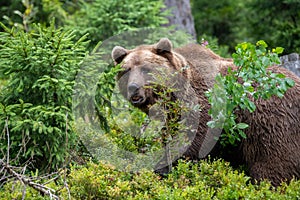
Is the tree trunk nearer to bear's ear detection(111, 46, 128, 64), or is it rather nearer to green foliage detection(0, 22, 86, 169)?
bear's ear detection(111, 46, 128, 64)

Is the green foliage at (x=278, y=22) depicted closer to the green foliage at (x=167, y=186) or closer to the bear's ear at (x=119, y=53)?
the bear's ear at (x=119, y=53)

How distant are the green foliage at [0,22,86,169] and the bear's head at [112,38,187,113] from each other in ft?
1.95

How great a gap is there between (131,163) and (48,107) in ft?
3.58

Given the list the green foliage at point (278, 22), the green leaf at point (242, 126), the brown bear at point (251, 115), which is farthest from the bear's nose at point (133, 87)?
the green foliage at point (278, 22)

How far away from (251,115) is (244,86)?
52cm

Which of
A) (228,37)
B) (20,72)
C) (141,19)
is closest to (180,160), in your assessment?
(20,72)

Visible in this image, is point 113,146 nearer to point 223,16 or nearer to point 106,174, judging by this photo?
point 106,174

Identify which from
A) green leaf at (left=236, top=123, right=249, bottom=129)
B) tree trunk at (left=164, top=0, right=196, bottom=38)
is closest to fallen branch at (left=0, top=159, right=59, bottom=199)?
green leaf at (left=236, top=123, right=249, bottom=129)

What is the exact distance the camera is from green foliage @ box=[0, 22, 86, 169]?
232 inches

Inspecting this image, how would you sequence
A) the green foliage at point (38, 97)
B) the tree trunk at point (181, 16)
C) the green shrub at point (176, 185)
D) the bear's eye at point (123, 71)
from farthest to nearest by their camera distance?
the tree trunk at point (181, 16)
the bear's eye at point (123, 71)
the green foliage at point (38, 97)
the green shrub at point (176, 185)

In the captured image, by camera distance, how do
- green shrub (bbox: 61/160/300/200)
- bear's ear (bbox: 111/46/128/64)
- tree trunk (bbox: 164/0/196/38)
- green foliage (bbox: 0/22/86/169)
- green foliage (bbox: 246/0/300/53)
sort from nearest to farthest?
1. green shrub (bbox: 61/160/300/200)
2. green foliage (bbox: 0/22/86/169)
3. bear's ear (bbox: 111/46/128/64)
4. green foliage (bbox: 246/0/300/53)
5. tree trunk (bbox: 164/0/196/38)

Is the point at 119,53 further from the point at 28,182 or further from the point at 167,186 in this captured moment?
the point at 28,182

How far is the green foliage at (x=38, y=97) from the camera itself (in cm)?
590

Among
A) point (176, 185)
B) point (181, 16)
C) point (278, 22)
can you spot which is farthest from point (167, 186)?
point (181, 16)
